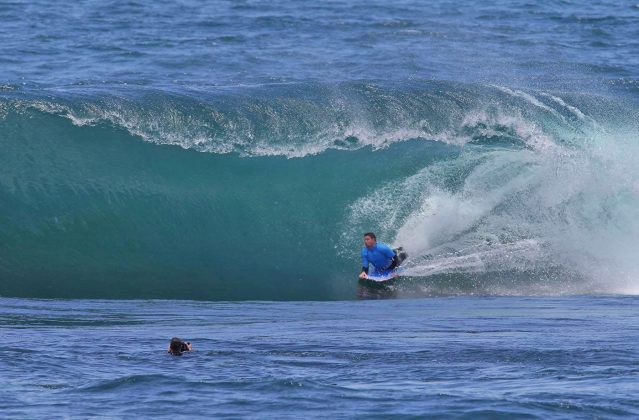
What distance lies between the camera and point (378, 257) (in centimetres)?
1711

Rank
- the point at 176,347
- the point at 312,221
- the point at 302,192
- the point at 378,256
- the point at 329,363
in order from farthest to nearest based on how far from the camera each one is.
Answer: the point at 302,192
the point at 312,221
the point at 378,256
the point at 176,347
the point at 329,363

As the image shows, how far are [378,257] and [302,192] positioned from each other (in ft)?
11.4

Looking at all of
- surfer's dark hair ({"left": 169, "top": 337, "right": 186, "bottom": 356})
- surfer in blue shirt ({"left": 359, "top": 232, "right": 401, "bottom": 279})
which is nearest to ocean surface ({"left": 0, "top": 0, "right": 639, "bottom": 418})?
surfer's dark hair ({"left": 169, "top": 337, "right": 186, "bottom": 356})

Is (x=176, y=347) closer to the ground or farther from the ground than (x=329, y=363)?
farther from the ground

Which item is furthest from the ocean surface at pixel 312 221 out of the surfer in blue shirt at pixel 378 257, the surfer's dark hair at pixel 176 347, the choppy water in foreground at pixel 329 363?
the surfer in blue shirt at pixel 378 257

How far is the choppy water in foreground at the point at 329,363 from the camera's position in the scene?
9656 mm

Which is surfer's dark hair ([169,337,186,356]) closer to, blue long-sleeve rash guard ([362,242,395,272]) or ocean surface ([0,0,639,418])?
ocean surface ([0,0,639,418])

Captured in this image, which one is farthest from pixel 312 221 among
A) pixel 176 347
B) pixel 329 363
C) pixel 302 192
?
pixel 329 363

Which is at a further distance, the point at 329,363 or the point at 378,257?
the point at 378,257

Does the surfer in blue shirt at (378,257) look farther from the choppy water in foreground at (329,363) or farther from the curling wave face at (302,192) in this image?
Answer: the choppy water in foreground at (329,363)

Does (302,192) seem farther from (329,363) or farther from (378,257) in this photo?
(329,363)

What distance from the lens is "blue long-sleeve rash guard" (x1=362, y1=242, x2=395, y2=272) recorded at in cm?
1706

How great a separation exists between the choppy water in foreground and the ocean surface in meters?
0.04

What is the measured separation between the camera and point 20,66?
2545cm
